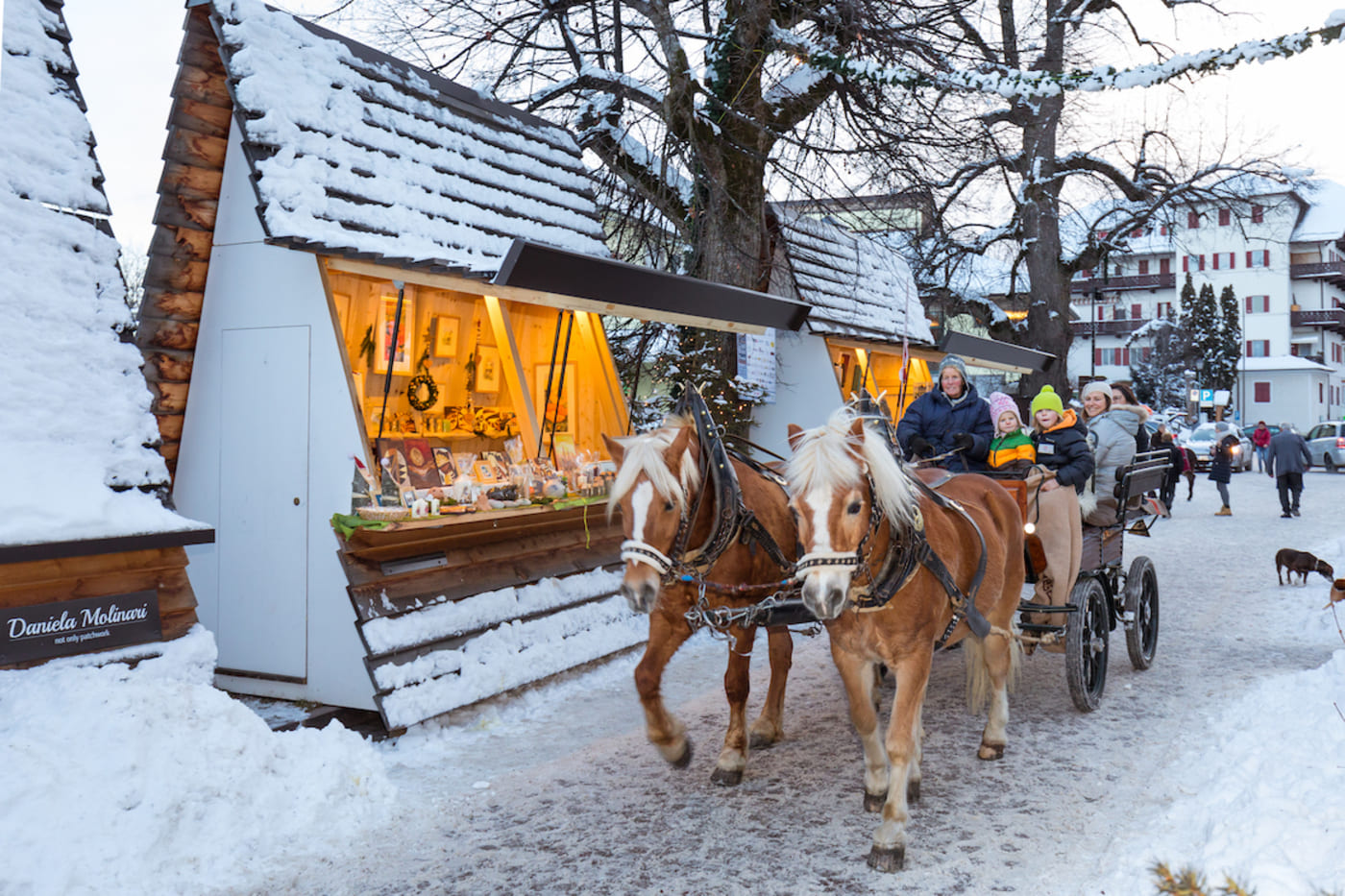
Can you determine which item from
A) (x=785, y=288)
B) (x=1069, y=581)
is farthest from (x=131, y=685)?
(x=785, y=288)

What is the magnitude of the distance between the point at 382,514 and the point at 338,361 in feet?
3.53

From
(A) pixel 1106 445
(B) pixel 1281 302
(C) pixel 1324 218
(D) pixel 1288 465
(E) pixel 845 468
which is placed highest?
(C) pixel 1324 218

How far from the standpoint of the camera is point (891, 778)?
163 inches

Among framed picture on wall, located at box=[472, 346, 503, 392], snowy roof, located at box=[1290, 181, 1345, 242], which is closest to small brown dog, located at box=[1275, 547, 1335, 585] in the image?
framed picture on wall, located at box=[472, 346, 503, 392]

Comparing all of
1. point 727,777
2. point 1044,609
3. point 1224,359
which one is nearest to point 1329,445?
point 1224,359

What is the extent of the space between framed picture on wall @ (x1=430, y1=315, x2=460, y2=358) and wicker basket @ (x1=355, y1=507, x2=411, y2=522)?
2.06 m

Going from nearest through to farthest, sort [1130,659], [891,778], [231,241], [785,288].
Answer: [891,778] → [231,241] → [1130,659] → [785,288]

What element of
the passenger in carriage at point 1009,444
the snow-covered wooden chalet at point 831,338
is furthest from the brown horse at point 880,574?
the snow-covered wooden chalet at point 831,338

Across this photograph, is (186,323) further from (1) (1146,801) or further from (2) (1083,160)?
(2) (1083,160)

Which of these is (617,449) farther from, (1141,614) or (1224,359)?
(1224,359)

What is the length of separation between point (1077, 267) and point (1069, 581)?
16602 mm

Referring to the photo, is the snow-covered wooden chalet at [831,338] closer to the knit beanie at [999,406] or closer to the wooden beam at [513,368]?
the wooden beam at [513,368]

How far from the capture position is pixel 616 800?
4867mm

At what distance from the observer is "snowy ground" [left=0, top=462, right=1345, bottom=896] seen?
3826mm
